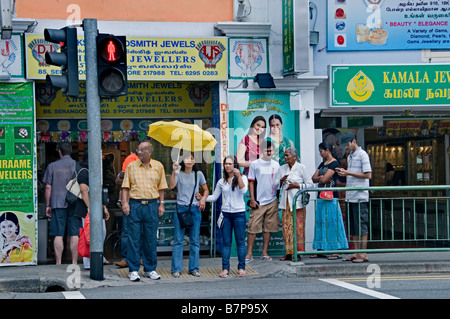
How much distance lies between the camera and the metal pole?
34.1ft

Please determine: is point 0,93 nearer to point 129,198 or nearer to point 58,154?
point 58,154

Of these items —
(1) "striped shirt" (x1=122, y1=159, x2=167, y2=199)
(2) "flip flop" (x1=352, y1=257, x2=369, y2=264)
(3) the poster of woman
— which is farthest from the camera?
(3) the poster of woman

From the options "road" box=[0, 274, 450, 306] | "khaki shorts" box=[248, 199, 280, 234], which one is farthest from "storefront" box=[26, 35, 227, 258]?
"road" box=[0, 274, 450, 306]

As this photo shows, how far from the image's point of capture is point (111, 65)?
10344 mm

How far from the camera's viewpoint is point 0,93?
40.5 feet

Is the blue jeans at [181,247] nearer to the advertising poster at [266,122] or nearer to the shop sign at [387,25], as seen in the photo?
the advertising poster at [266,122]

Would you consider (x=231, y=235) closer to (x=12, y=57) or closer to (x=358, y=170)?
(x=358, y=170)

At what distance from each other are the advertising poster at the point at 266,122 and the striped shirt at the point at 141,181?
246 centimetres

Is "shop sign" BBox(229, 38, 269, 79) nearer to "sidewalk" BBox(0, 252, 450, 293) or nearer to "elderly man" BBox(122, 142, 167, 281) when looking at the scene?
"elderly man" BBox(122, 142, 167, 281)

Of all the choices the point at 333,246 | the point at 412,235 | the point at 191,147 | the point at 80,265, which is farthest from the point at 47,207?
the point at 412,235

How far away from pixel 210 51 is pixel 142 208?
139 inches

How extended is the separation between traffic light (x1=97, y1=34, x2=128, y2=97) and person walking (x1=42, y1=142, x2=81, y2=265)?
8.99 feet
